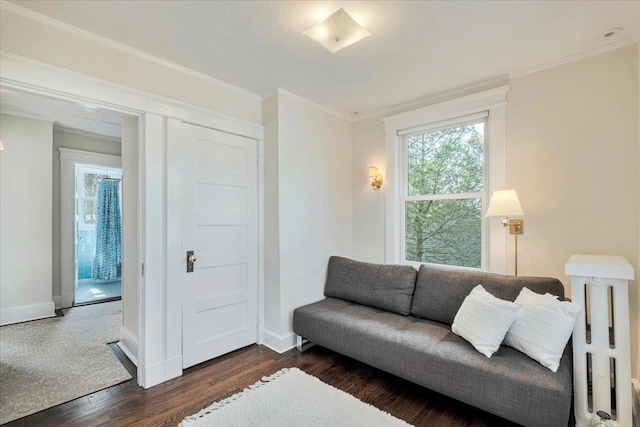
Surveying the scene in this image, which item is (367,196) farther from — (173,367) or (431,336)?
(173,367)

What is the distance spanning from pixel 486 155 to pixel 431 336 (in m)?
1.78

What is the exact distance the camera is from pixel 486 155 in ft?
9.33

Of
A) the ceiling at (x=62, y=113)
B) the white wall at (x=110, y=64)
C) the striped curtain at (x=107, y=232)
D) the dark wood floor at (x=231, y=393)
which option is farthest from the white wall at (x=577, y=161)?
the striped curtain at (x=107, y=232)

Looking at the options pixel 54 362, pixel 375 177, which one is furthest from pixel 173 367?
pixel 375 177

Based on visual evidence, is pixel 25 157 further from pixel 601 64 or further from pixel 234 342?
pixel 601 64

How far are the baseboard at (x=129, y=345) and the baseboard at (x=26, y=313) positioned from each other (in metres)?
1.65

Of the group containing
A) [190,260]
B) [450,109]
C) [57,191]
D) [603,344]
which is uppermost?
[450,109]

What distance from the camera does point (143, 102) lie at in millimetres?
2312

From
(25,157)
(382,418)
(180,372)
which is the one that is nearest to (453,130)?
(382,418)

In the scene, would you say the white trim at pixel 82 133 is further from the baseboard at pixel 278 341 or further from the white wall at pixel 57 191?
the baseboard at pixel 278 341

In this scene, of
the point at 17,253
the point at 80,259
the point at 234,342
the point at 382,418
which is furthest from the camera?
the point at 80,259

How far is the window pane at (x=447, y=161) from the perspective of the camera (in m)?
2.93

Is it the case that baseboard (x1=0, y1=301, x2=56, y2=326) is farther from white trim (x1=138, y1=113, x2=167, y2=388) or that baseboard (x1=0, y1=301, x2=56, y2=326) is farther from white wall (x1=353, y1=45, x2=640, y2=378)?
white wall (x1=353, y1=45, x2=640, y2=378)

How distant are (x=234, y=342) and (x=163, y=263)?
109cm
